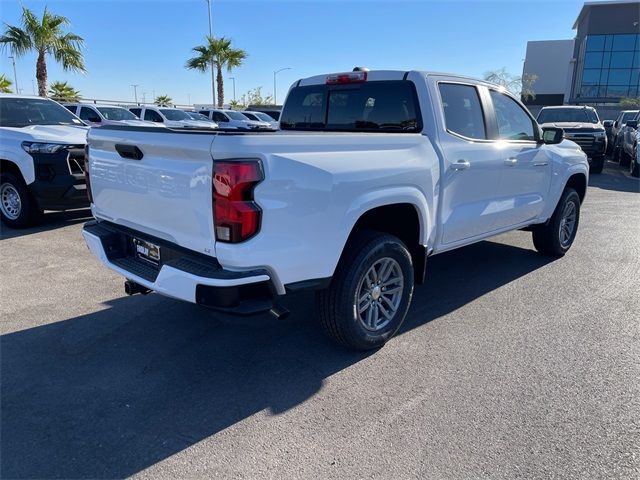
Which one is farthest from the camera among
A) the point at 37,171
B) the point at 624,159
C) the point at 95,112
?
the point at 624,159

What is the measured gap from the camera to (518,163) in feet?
15.4

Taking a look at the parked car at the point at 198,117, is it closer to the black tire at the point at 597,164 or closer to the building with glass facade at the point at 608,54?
the black tire at the point at 597,164

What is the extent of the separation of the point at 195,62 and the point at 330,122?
33587mm

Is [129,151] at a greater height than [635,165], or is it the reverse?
[129,151]

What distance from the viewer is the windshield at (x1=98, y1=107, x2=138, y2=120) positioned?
46.4ft

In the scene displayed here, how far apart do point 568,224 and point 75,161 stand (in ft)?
21.9

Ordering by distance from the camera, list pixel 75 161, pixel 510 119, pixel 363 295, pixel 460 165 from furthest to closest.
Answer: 1. pixel 75 161
2. pixel 510 119
3. pixel 460 165
4. pixel 363 295

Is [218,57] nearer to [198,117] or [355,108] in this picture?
[198,117]

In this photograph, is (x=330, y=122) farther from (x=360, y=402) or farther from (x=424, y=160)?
(x=360, y=402)

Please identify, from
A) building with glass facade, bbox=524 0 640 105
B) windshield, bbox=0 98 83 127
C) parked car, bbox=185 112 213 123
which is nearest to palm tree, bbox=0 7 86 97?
parked car, bbox=185 112 213 123

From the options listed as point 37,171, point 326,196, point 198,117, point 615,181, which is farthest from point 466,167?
point 198,117

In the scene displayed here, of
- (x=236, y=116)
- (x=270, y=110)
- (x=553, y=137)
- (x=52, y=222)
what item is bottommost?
(x=52, y=222)

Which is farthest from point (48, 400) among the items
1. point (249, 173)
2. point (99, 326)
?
point (249, 173)

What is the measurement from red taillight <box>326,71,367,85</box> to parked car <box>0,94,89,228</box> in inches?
155
